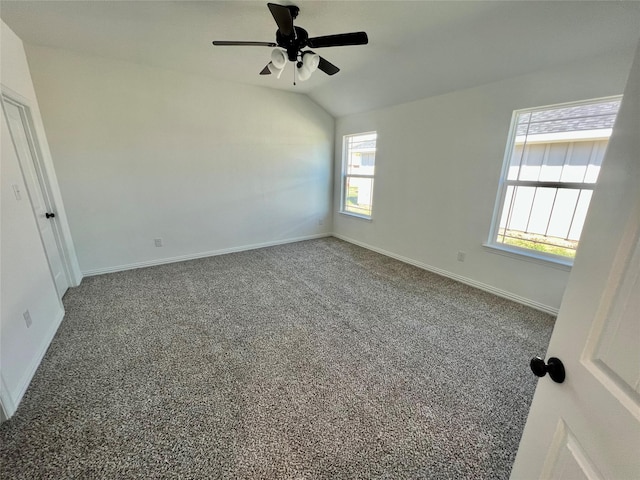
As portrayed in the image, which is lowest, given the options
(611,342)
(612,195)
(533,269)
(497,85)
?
(533,269)

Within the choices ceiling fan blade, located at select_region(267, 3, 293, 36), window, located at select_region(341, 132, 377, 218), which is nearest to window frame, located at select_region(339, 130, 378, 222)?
window, located at select_region(341, 132, 377, 218)

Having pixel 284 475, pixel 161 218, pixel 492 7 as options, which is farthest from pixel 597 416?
pixel 161 218

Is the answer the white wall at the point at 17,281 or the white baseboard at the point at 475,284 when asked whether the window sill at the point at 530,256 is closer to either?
the white baseboard at the point at 475,284

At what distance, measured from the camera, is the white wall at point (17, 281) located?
1.57 m

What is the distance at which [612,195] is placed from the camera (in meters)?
0.56

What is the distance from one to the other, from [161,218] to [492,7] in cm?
416

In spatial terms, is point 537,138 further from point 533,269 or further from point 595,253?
point 595,253

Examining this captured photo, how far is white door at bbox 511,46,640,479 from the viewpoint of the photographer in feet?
1.66

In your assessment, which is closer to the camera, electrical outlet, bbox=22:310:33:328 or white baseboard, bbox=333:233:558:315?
electrical outlet, bbox=22:310:33:328

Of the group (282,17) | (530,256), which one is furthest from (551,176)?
(282,17)

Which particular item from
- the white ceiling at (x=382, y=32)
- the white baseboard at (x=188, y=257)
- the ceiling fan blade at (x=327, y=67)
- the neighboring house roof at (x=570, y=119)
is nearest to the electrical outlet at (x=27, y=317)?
the white baseboard at (x=188, y=257)

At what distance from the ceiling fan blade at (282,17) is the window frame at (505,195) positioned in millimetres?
2279

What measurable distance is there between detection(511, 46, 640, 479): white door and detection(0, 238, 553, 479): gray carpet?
89 cm

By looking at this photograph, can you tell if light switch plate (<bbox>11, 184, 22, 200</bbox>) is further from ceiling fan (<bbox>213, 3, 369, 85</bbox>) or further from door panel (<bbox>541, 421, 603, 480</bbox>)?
door panel (<bbox>541, 421, 603, 480</bbox>)
